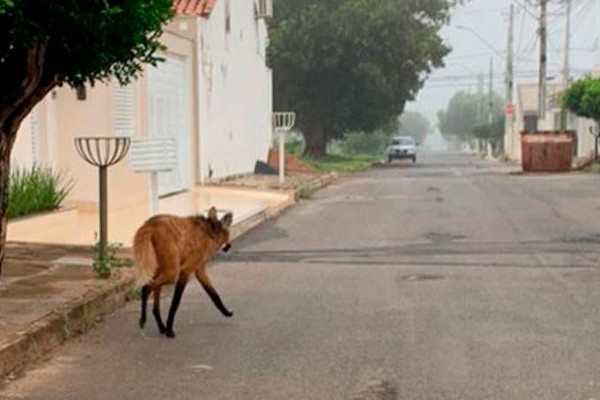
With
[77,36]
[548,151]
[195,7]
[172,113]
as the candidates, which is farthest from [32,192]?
[548,151]

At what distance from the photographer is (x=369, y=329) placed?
8.20 metres

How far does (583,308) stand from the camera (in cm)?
909

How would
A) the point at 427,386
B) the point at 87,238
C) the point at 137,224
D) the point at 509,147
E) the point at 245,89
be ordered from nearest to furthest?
the point at 427,386
the point at 87,238
the point at 137,224
the point at 245,89
the point at 509,147

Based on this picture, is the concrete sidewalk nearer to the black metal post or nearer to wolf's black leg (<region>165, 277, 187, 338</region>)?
the black metal post

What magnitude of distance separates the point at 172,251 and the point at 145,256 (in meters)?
0.21

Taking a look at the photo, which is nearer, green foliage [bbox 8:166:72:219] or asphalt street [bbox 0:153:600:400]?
asphalt street [bbox 0:153:600:400]

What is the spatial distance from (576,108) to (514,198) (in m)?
18.6

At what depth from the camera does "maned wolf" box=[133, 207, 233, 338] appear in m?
7.77

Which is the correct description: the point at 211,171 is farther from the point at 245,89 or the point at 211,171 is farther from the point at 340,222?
the point at 340,222

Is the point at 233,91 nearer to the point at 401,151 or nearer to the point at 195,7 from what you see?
the point at 195,7

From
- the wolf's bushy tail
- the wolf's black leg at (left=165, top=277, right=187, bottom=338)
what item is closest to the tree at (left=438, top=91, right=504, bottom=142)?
the wolf's black leg at (left=165, top=277, right=187, bottom=338)

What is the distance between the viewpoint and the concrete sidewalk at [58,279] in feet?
23.8

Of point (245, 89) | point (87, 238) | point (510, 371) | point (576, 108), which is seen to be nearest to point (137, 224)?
point (87, 238)

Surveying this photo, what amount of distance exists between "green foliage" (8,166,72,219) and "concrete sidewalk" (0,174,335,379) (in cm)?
26
